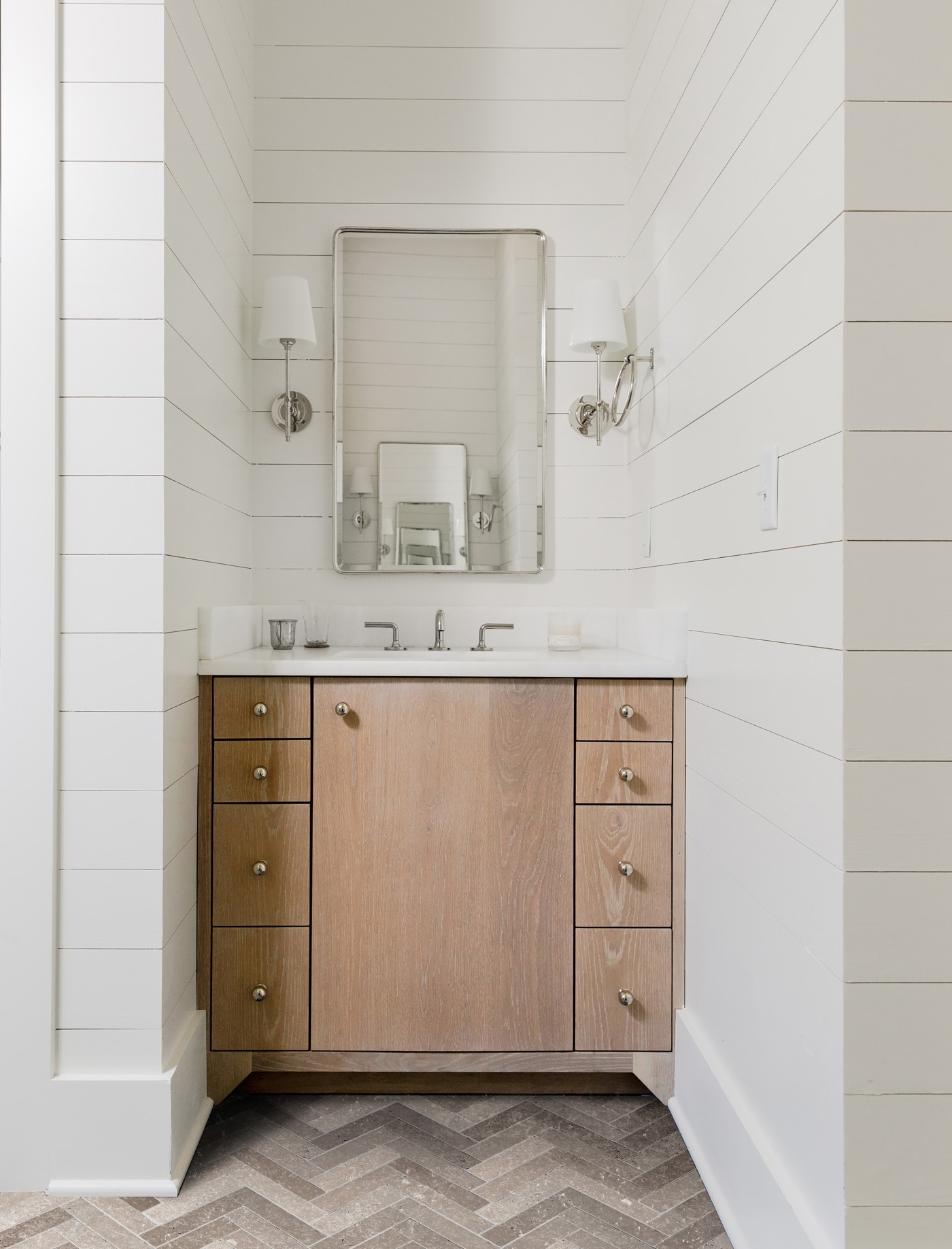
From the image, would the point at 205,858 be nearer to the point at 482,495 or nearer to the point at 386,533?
the point at 386,533

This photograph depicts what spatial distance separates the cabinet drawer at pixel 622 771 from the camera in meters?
1.79

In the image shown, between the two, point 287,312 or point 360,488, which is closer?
point 287,312

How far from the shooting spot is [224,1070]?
5.82 ft

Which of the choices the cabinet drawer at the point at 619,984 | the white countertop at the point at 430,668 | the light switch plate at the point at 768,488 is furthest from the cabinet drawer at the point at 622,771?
the light switch plate at the point at 768,488

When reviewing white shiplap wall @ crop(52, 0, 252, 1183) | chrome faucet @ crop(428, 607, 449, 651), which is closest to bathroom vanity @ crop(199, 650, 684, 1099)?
white shiplap wall @ crop(52, 0, 252, 1183)

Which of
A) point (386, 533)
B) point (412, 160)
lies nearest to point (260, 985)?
point (386, 533)

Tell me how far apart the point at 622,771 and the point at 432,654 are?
565 millimetres

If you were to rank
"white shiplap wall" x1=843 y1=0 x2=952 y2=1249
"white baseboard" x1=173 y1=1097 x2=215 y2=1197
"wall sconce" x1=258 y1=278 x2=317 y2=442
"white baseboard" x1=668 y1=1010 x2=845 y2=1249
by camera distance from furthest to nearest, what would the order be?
"wall sconce" x1=258 y1=278 x2=317 y2=442 → "white baseboard" x1=173 y1=1097 x2=215 y2=1197 → "white baseboard" x1=668 y1=1010 x2=845 y2=1249 → "white shiplap wall" x1=843 y1=0 x2=952 y2=1249

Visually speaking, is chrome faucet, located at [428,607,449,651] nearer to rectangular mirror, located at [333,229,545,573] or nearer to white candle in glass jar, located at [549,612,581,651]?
rectangular mirror, located at [333,229,545,573]

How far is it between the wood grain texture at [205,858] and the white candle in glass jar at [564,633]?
2.69 feet

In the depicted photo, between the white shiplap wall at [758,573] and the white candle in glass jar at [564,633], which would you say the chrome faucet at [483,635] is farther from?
the white shiplap wall at [758,573]

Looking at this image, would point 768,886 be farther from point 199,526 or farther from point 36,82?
point 36,82

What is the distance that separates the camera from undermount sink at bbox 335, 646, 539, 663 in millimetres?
2064

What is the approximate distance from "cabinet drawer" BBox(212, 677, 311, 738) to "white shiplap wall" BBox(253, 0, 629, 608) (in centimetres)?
59
